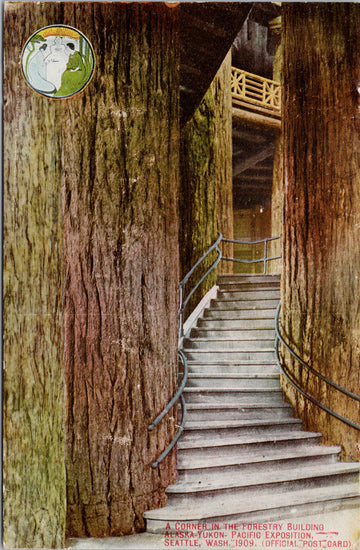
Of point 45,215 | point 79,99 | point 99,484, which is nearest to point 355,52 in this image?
point 79,99

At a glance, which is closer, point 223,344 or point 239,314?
point 223,344

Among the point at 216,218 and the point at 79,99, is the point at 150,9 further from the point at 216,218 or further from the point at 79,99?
the point at 216,218

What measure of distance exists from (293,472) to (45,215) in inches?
101

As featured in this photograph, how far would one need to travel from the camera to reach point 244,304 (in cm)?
579

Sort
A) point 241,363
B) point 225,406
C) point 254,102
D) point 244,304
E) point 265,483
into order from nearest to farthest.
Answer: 1. point 265,483
2. point 225,406
3. point 241,363
4. point 244,304
5. point 254,102

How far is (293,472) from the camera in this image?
3246 mm

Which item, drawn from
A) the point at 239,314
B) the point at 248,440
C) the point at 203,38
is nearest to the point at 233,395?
the point at 248,440

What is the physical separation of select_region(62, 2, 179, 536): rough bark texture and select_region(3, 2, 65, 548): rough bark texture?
0.08 metres

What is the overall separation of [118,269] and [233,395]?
7.15ft

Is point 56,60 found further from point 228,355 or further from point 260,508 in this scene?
point 228,355

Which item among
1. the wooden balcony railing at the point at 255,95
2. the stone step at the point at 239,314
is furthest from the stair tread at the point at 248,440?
the wooden balcony railing at the point at 255,95

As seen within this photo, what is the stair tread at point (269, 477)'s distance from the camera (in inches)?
111

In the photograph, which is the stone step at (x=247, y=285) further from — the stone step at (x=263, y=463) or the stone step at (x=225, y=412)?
the stone step at (x=263, y=463)

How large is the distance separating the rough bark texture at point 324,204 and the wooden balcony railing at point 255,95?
5114mm
